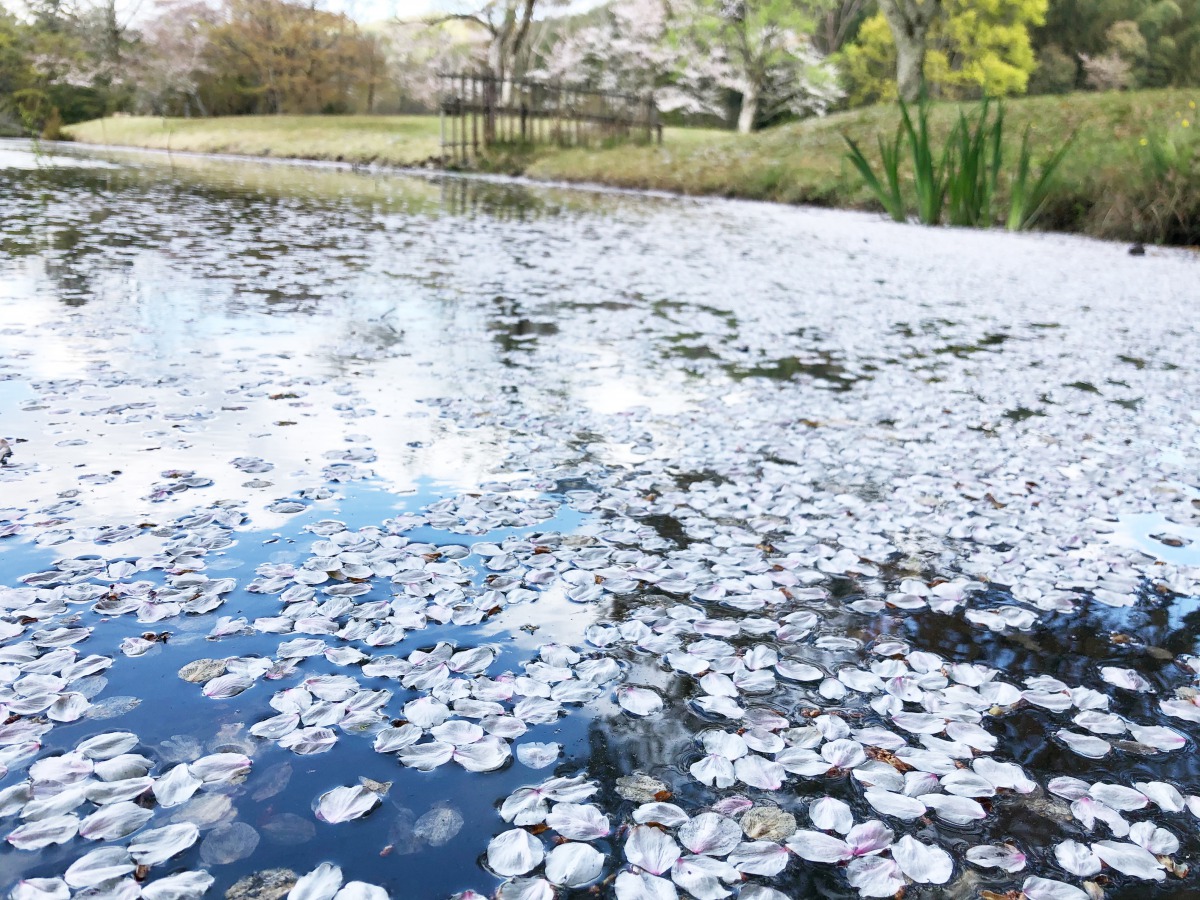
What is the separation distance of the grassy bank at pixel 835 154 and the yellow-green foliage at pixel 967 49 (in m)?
7.99

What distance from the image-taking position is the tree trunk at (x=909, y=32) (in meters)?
14.6

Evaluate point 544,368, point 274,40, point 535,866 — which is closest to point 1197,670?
point 535,866

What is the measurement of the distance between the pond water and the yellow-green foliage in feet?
72.4

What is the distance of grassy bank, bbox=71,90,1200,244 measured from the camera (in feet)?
25.6

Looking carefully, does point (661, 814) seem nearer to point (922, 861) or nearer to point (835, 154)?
point (922, 861)

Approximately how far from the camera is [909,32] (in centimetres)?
1488

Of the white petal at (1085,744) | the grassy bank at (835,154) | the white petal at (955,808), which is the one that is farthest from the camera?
the grassy bank at (835,154)

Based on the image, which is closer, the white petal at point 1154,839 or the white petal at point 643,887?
the white petal at point 643,887

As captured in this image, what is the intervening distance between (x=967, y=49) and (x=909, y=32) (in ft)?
30.3

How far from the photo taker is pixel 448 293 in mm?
4086

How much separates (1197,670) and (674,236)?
581 cm

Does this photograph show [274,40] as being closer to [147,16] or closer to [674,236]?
[147,16]

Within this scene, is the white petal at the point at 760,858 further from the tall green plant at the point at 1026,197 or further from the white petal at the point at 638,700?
the tall green plant at the point at 1026,197

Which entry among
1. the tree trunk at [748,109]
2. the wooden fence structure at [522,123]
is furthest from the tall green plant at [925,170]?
the tree trunk at [748,109]
